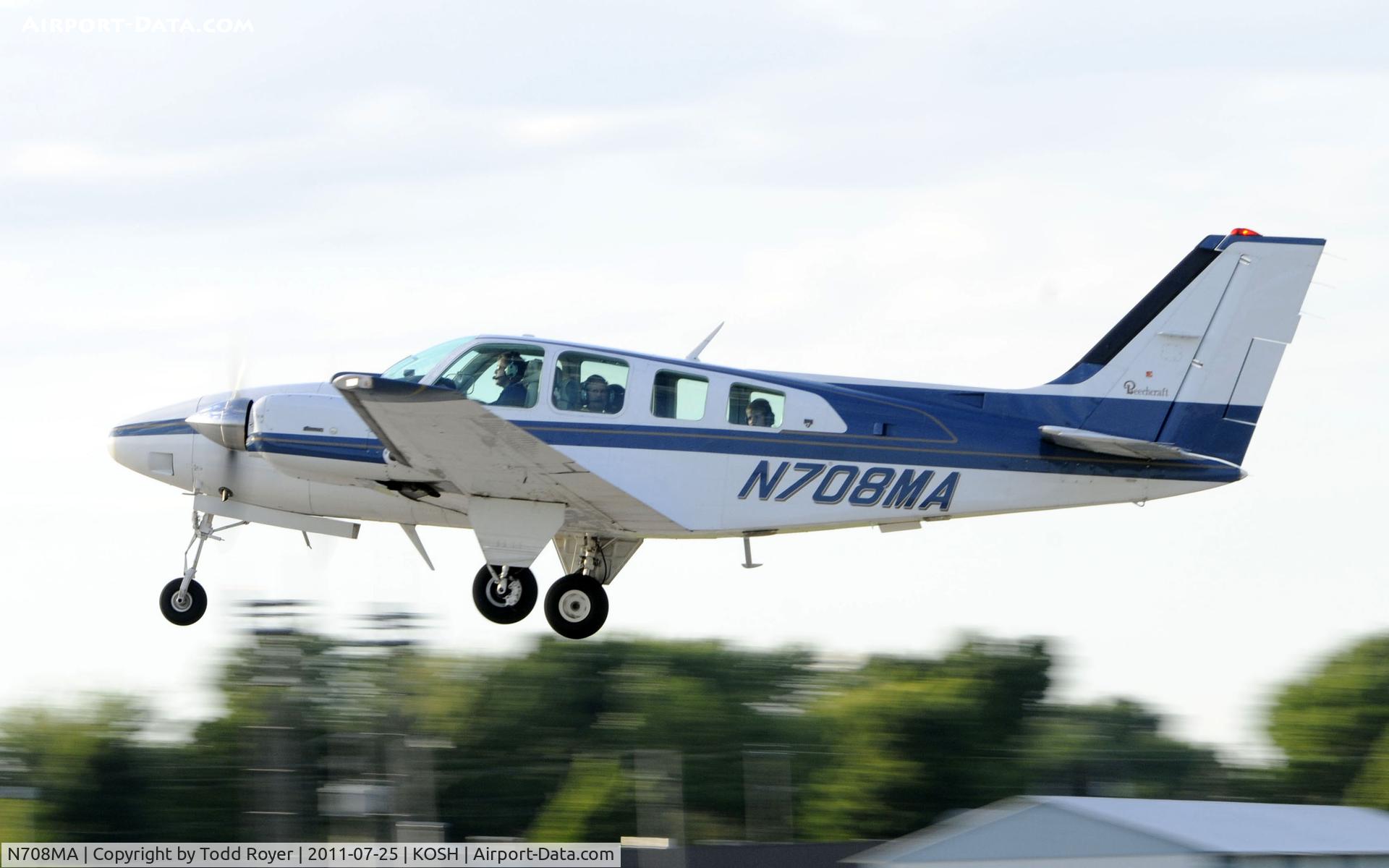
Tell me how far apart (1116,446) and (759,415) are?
3.09 m

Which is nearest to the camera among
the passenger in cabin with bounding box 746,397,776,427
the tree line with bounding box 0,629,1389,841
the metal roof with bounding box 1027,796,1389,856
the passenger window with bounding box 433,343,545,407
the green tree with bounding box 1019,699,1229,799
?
the passenger window with bounding box 433,343,545,407

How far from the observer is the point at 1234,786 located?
41.0 meters

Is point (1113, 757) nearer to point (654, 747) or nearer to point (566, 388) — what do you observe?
point (654, 747)

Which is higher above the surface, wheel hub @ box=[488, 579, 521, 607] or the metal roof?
the metal roof

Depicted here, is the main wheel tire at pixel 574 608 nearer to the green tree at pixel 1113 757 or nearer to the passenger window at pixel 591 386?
the passenger window at pixel 591 386

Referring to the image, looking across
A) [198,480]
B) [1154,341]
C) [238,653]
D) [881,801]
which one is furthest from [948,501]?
[238,653]

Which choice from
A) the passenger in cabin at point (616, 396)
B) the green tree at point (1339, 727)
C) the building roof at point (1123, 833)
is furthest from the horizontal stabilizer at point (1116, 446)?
the green tree at point (1339, 727)

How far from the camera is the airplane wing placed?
12.2 meters

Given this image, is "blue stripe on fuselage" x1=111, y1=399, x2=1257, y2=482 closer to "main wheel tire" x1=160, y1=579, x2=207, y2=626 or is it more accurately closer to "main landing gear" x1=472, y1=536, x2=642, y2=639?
"main landing gear" x1=472, y1=536, x2=642, y2=639

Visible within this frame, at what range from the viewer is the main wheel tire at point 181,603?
15.4 m

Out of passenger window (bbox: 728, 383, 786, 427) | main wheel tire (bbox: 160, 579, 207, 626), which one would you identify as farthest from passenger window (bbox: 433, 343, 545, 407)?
main wheel tire (bbox: 160, 579, 207, 626)

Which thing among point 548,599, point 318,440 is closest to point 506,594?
point 548,599

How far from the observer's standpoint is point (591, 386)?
45.0 ft

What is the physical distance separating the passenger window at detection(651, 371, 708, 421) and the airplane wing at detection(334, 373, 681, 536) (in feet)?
2.67
